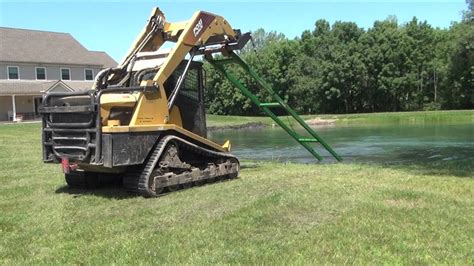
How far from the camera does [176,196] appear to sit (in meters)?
8.65

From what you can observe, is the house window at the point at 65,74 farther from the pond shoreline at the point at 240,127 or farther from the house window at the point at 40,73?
the pond shoreline at the point at 240,127

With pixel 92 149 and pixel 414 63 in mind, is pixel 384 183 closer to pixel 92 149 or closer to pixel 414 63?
pixel 92 149

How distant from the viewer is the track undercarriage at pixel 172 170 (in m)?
8.76

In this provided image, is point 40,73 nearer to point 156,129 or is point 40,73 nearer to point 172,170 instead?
point 172,170

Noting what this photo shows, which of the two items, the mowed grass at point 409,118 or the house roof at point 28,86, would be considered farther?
the mowed grass at point 409,118

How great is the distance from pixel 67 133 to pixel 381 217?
4.91 metres

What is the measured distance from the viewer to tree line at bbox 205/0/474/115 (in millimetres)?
69938

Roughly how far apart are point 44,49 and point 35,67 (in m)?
2.54

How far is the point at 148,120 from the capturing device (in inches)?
348

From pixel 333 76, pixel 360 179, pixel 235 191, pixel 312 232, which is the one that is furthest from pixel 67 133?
pixel 333 76

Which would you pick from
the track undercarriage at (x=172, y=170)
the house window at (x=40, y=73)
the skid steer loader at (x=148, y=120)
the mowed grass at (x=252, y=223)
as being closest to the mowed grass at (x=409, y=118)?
the house window at (x=40, y=73)

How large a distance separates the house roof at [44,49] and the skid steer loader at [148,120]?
39569 mm

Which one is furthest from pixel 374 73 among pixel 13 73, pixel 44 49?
pixel 13 73

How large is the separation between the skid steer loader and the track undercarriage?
0.02m
